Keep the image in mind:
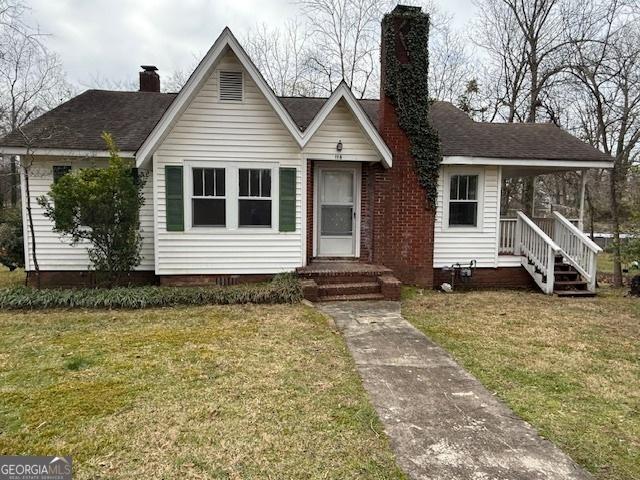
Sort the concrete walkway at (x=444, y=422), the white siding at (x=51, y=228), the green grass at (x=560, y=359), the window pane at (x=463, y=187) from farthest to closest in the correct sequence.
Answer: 1. the window pane at (x=463, y=187)
2. the white siding at (x=51, y=228)
3. the green grass at (x=560, y=359)
4. the concrete walkway at (x=444, y=422)

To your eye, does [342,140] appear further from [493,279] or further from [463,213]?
[493,279]

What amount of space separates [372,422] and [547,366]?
2600mm

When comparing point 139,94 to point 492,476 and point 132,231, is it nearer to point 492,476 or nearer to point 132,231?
point 132,231

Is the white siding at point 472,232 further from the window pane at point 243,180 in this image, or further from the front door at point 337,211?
the window pane at point 243,180

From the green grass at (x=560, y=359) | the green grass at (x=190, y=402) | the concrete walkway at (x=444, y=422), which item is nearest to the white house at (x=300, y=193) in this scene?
the green grass at (x=560, y=359)

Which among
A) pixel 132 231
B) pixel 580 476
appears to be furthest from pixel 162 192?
pixel 580 476

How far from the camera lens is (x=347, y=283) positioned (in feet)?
28.3

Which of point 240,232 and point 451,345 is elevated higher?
point 240,232

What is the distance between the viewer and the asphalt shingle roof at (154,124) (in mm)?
9102

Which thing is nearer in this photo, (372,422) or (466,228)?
(372,422)

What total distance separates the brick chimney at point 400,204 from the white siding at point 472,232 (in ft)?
1.67

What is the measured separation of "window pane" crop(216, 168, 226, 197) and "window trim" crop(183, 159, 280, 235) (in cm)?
9

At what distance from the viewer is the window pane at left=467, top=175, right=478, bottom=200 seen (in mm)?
10094

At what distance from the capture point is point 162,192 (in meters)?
8.42
